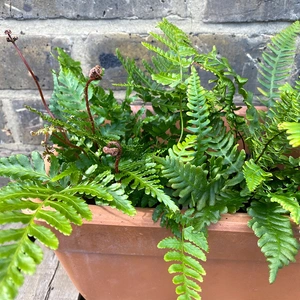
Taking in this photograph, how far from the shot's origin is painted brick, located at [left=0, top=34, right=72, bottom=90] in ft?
2.82

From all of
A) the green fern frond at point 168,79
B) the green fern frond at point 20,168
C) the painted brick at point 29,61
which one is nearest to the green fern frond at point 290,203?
the green fern frond at point 168,79

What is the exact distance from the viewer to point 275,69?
709 mm

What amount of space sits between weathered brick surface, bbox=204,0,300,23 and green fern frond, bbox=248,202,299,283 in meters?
0.45

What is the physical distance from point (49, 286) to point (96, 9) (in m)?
0.61

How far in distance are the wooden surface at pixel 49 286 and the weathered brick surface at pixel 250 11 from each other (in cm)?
65

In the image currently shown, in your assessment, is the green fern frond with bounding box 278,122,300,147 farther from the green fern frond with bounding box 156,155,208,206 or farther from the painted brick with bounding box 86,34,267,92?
the painted brick with bounding box 86,34,267,92

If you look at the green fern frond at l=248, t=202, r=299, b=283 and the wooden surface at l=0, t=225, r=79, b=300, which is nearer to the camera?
the green fern frond at l=248, t=202, r=299, b=283

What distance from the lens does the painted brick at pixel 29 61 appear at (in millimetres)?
861

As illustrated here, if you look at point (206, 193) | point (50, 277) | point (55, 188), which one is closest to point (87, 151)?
point (55, 188)

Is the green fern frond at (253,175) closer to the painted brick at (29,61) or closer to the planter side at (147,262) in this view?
the planter side at (147,262)

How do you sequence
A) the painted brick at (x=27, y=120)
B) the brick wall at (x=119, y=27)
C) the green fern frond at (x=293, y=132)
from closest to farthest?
the green fern frond at (x=293, y=132), the brick wall at (x=119, y=27), the painted brick at (x=27, y=120)

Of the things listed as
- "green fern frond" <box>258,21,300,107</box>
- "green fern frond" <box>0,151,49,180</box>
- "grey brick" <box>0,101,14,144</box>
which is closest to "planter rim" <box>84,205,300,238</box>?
"green fern frond" <box>0,151,49,180</box>

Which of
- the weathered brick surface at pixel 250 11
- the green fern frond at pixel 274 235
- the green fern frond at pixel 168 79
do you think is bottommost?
the green fern frond at pixel 274 235

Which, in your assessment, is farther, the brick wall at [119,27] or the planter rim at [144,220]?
the brick wall at [119,27]
